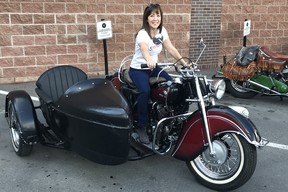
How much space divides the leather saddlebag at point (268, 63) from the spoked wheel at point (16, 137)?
4221mm

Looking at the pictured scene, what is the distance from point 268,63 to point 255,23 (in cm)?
388

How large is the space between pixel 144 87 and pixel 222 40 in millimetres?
6242

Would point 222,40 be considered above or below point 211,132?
above

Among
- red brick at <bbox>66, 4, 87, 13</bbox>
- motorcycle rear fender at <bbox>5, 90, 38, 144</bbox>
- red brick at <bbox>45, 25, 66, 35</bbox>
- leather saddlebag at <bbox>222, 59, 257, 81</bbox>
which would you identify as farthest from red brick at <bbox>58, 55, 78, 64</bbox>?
motorcycle rear fender at <bbox>5, 90, 38, 144</bbox>

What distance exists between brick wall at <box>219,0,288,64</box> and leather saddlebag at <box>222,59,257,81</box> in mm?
2993

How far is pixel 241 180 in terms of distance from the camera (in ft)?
11.0

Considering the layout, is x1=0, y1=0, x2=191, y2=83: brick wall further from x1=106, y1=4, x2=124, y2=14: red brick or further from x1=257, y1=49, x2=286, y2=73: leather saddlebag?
x1=257, y1=49, x2=286, y2=73: leather saddlebag

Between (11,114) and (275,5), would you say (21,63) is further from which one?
(275,5)

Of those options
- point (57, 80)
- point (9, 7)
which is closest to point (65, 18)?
point (9, 7)

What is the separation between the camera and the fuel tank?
11.1ft

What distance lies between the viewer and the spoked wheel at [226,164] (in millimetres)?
3306

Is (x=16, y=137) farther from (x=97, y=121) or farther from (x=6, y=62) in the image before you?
(x=6, y=62)

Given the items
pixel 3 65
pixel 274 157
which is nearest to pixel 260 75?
pixel 274 157

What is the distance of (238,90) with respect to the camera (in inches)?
277
